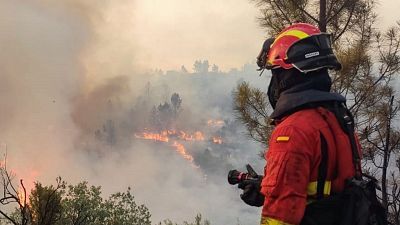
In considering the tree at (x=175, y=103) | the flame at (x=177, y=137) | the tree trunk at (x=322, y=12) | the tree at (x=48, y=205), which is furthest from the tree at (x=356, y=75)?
the flame at (x=177, y=137)

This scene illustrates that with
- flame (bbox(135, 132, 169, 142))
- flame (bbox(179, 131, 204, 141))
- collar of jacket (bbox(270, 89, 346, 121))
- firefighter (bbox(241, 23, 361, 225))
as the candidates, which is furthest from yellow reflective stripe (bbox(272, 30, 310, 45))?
flame (bbox(179, 131, 204, 141))

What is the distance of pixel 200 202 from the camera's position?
166m

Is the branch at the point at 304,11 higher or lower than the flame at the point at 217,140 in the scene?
lower

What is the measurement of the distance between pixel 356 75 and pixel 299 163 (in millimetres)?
10275

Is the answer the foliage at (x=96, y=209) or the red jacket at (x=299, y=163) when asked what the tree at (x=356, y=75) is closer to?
the foliage at (x=96, y=209)

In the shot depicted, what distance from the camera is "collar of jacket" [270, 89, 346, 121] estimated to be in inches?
77.9

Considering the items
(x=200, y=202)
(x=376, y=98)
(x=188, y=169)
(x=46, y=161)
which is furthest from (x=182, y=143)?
(x=376, y=98)

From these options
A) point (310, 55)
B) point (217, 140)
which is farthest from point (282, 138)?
point (217, 140)

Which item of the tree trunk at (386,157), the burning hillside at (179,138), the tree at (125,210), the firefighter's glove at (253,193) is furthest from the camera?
the burning hillside at (179,138)

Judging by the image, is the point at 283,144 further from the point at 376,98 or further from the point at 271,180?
the point at 376,98

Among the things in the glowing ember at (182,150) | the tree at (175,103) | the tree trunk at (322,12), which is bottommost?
the tree trunk at (322,12)

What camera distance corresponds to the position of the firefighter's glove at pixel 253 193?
2143 mm

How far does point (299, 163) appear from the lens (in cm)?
180

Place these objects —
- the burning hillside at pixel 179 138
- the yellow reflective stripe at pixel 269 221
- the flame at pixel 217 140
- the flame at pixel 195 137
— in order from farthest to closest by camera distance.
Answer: the flame at pixel 217 140
the flame at pixel 195 137
the burning hillside at pixel 179 138
the yellow reflective stripe at pixel 269 221
